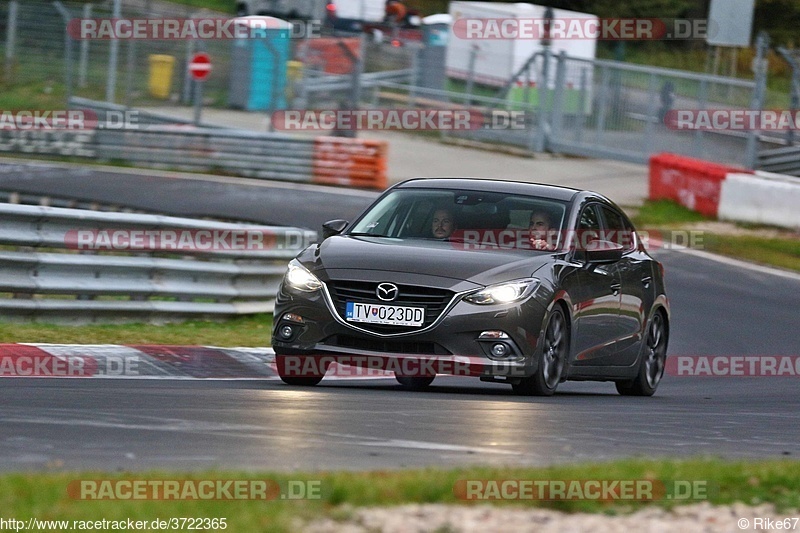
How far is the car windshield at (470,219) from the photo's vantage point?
35.0ft

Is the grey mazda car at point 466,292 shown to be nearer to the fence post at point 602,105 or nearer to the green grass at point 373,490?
the green grass at point 373,490

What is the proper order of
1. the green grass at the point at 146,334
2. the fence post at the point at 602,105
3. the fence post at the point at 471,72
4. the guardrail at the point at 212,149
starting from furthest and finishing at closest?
the fence post at the point at 471,72, the fence post at the point at 602,105, the guardrail at the point at 212,149, the green grass at the point at 146,334

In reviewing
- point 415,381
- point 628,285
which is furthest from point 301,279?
point 628,285

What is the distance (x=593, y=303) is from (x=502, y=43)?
2567 cm

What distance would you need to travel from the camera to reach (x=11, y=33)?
97.5 ft

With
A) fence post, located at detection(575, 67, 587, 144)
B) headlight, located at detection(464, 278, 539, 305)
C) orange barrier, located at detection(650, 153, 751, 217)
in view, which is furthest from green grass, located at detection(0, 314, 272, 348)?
fence post, located at detection(575, 67, 587, 144)

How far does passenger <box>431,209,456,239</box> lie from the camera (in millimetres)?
10727

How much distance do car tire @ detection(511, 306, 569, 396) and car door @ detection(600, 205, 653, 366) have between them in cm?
111

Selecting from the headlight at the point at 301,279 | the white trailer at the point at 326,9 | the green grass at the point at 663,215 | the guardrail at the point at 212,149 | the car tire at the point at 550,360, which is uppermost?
the white trailer at the point at 326,9

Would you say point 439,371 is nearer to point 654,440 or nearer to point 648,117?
point 654,440

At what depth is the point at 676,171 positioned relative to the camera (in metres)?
26.9

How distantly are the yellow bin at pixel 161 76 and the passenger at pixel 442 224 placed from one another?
20108 millimetres

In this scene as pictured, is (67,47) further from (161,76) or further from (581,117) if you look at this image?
(581,117)

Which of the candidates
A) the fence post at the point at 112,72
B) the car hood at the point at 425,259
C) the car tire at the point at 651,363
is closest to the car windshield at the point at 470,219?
the car hood at the point at 425,259
